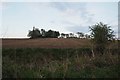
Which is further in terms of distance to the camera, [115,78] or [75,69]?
[75,69]

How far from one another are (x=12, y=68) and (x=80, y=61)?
2.86m

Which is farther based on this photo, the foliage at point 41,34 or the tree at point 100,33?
the foliage at point 41,34

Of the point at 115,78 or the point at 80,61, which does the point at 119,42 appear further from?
the point at 115,78

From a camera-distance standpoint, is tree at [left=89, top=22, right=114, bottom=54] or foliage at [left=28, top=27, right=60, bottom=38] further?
foliage at [left=28, top=27, right=60, bottom=38]

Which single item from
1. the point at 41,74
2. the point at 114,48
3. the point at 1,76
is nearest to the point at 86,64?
the point at 114,48

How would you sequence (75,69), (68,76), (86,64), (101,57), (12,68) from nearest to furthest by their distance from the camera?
(68,76) < (12,68) < (75,69) < (86,64) < (101,57)

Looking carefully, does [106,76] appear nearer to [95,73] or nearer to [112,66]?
[95,73]

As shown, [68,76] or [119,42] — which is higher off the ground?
[119,42]

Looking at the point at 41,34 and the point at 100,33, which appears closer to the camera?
the point at 100,33

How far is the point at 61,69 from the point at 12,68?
1537 millimetres

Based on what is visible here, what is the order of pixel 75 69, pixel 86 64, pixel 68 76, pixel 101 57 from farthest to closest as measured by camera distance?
pixel 101 57
pixel 86 64
pixel 75 69
pixel 68 76

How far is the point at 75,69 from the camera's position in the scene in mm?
8188

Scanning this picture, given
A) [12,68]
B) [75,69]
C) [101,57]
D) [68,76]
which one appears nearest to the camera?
[68,76]

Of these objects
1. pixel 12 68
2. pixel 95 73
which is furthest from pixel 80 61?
pixel 12 68
